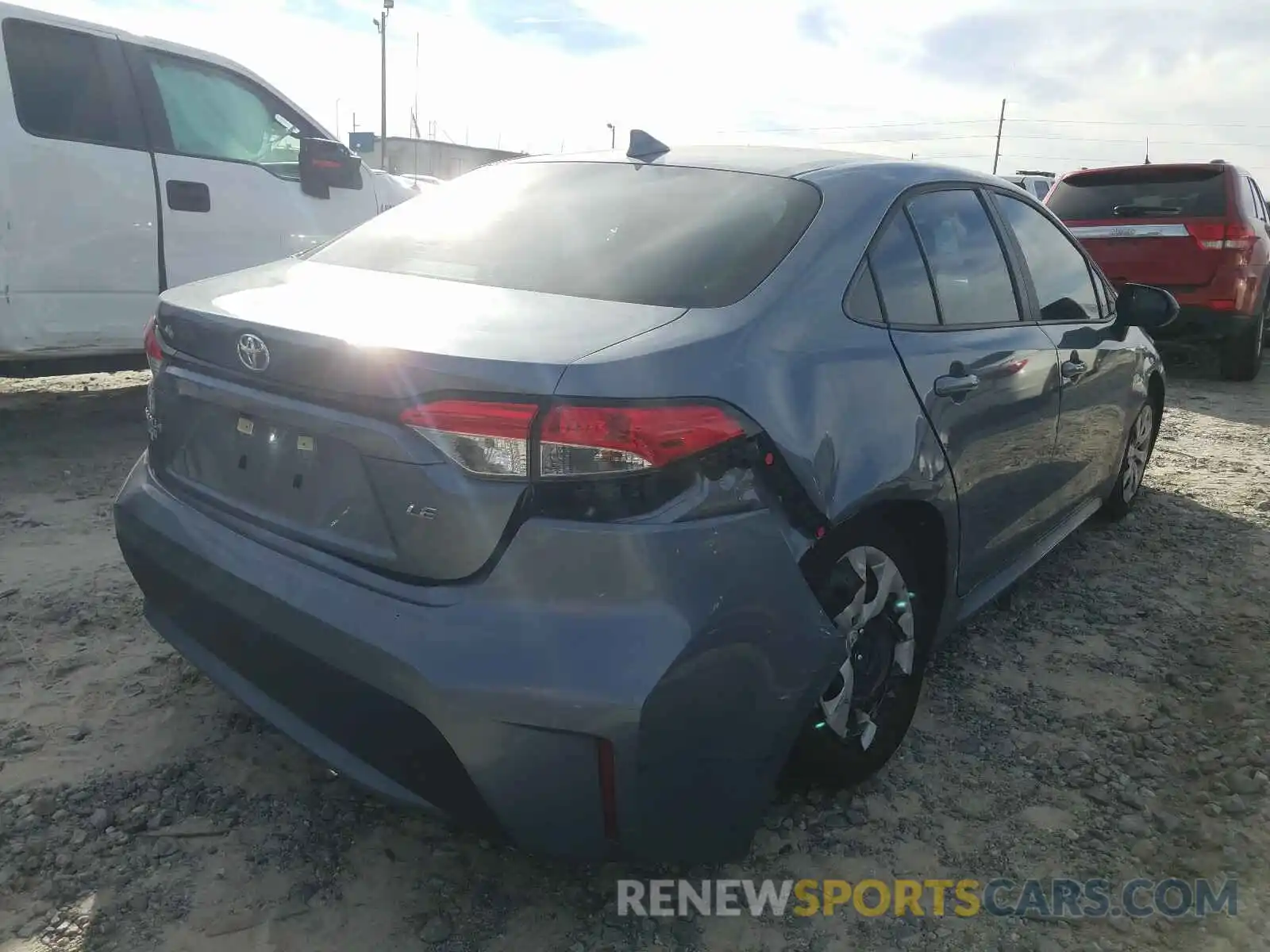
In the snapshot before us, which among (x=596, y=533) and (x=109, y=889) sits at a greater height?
(x=596, y=533)

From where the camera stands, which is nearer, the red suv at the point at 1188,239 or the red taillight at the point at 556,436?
the red taillight at the point at 556,436

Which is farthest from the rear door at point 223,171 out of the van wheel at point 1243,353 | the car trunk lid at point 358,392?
the van wheel at point 1243,353

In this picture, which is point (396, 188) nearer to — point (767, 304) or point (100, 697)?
point (100, 697)

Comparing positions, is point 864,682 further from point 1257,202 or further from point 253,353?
point 1257,202

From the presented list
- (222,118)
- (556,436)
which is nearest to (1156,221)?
(222,118)

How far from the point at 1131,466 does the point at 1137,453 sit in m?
0.11

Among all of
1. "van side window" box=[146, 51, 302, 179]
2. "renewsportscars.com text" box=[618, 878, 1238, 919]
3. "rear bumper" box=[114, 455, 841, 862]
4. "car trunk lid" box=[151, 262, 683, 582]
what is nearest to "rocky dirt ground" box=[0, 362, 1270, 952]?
"renewsportscars.com text" box=[618, 878, 1238, 919]

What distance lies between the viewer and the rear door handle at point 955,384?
2.41m

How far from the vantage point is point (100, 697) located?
2.68 metres

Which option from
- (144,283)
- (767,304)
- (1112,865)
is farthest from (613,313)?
(144,283)

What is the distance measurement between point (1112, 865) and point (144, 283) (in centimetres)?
476

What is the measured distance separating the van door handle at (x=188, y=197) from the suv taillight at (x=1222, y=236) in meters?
7.12

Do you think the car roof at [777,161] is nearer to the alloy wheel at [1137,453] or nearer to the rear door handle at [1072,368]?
the rear door handle at [1072,368]

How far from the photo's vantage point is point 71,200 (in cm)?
454
